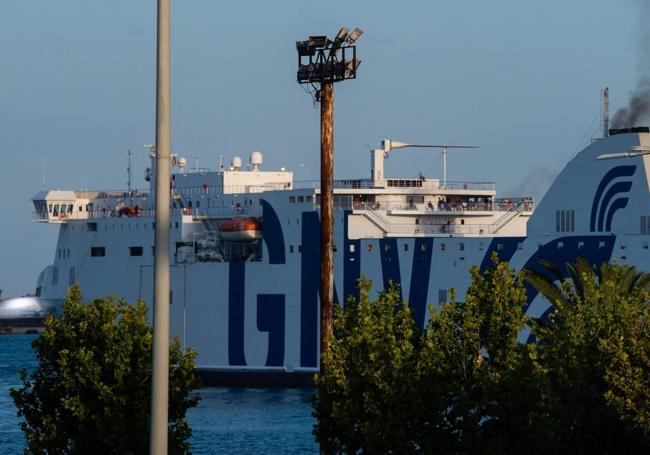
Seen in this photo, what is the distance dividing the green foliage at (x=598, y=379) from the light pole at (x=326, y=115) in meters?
2.94

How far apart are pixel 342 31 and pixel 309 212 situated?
34.2m

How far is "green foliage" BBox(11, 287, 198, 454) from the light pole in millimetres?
2043

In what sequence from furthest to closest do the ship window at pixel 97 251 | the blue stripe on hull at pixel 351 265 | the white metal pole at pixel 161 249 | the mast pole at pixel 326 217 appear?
the ship window at pixel 97 251 < the blue stripe on hull at pixel 351 265 < the mast pole at pixel 326 217 < the white metal pole at pixel 161 249

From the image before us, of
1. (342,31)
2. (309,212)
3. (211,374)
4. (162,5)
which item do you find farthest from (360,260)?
(162,5)

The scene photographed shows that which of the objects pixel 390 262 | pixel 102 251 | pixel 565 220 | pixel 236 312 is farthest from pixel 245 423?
pixel 102 251

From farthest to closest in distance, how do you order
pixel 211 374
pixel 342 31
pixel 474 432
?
pixel 211 374 → pixel 342 31 → pixel 474 432

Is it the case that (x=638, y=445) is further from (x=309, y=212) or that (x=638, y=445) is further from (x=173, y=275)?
(x=173, y=275)

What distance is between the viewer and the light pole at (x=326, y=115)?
77.3ft

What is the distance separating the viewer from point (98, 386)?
22.7 metres

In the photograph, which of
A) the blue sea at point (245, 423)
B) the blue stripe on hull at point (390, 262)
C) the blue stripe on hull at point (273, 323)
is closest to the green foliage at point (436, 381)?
the blue sea at point (245, 423)

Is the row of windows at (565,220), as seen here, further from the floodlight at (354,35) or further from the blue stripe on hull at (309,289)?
the floodlight at (354,35)

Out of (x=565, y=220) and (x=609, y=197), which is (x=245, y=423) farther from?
(x=609, y=197)

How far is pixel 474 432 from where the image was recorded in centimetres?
2134

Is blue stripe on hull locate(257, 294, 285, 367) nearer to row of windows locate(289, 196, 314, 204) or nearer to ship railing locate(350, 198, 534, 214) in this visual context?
row of windows locate(289, 196, 314, 204)
